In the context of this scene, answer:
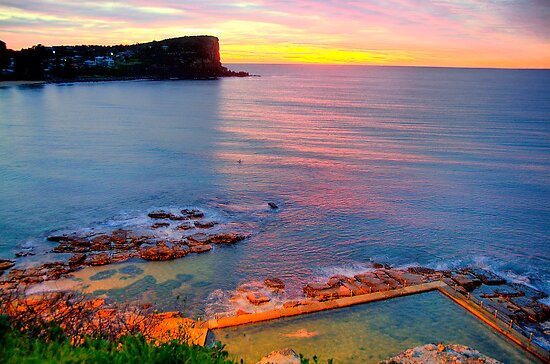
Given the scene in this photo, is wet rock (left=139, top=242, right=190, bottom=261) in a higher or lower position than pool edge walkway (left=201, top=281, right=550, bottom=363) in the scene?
lower

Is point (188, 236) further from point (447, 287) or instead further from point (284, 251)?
point (447, 287)

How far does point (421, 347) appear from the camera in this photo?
50.2 ft

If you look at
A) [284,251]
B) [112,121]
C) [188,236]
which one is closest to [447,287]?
[284,251]

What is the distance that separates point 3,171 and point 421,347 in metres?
44.7

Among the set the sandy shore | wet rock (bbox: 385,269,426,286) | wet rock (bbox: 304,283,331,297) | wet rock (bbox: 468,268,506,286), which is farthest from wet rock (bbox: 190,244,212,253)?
the sandy shore

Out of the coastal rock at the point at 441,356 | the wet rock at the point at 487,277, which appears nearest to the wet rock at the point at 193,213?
the wet rock at the point at 487,277

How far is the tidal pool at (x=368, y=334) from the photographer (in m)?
15.3

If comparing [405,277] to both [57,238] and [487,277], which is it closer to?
[487,277]

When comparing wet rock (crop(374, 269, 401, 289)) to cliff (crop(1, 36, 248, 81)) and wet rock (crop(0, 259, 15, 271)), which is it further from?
cliff (crop(1, 36, 248, 81))

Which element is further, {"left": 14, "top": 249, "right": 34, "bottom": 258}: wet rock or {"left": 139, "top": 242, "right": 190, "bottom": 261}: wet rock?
{"left": 139, "top": 242, "right": 190, "bottom": 261}: wet rock

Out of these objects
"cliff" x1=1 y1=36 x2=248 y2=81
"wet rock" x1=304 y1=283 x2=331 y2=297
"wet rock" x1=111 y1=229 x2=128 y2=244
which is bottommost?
"wet rock" x1=304 y1=283 x2=331 y2=297

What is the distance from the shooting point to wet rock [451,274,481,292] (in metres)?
23.5

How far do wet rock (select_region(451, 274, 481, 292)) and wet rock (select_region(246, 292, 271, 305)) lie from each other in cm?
1125

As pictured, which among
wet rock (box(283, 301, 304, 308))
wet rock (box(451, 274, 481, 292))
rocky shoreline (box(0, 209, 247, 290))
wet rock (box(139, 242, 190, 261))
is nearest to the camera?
wet rock (box(283, 301, 304, 308))
